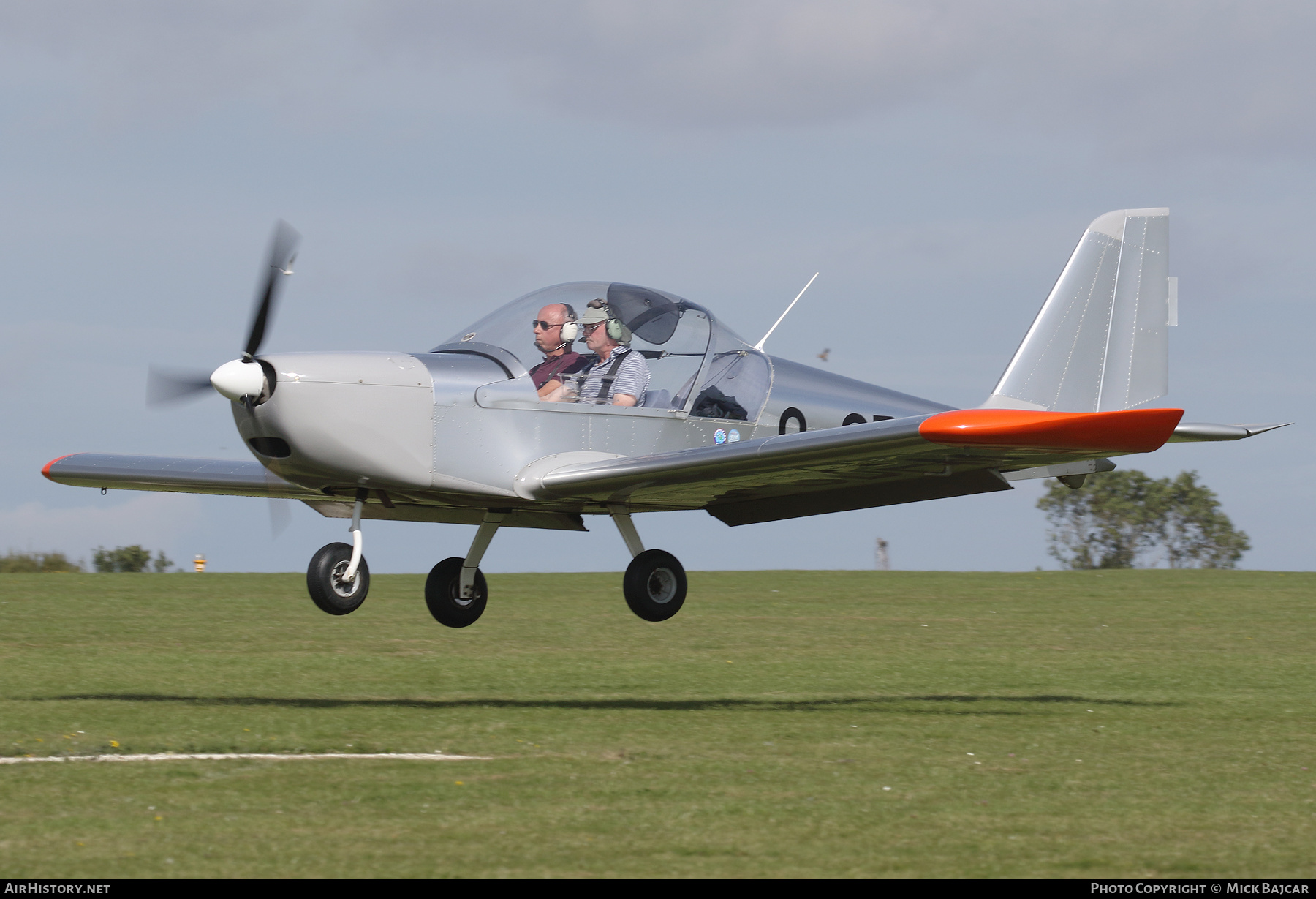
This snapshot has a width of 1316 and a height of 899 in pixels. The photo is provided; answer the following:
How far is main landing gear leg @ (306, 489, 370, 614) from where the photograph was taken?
11.7 meters

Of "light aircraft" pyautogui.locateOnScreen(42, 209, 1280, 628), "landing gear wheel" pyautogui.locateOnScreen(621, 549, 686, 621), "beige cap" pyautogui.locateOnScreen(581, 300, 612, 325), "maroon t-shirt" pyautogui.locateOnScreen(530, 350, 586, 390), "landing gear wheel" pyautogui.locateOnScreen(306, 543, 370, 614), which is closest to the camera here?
"light aircraft" pyautogui.locateOnScreen(42, 209, 1280, 628)

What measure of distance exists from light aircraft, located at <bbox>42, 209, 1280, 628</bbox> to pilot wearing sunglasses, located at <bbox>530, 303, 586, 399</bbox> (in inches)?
3.7

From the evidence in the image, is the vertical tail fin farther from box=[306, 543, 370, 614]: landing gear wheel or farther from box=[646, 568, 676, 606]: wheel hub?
box=[306, 543, 370, 614]: landing gear wheel

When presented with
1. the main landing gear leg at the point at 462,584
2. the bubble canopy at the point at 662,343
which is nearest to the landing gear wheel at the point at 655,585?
the bubble canopy at the point at 662,343

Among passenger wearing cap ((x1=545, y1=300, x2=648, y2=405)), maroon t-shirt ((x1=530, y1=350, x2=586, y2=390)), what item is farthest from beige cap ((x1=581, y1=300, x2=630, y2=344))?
maroon t-shirt ((x1=530, y1=350, x2=586, y2=390))

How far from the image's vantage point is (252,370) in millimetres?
11078

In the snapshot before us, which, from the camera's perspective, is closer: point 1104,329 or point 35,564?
point 1104,329

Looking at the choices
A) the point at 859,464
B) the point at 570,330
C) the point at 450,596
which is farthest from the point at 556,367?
the point at 450,596

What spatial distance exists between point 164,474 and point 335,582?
11.9 feet

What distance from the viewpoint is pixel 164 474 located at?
14.4m

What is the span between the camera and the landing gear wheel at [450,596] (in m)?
13.8

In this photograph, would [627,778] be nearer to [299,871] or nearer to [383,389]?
[299,871]

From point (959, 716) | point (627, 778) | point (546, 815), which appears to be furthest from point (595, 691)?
point (546, 815)

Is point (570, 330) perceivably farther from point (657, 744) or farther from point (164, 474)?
point (164, 474)
